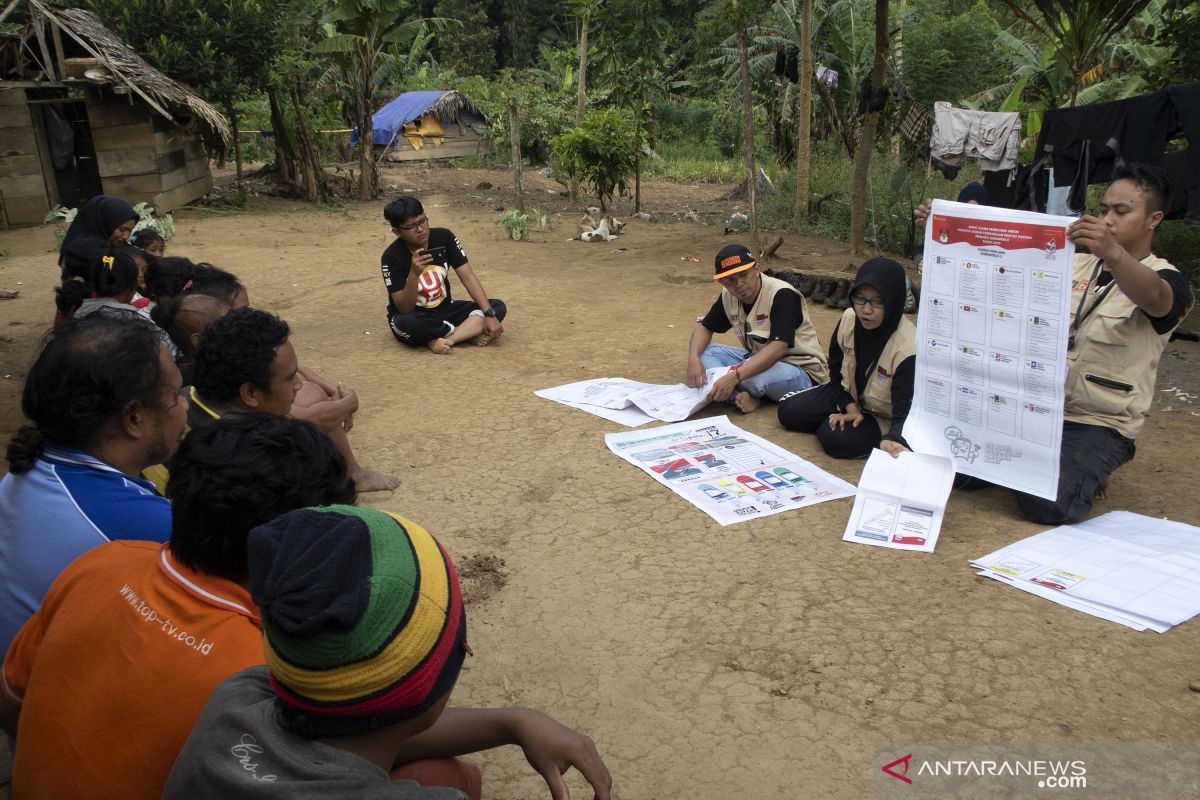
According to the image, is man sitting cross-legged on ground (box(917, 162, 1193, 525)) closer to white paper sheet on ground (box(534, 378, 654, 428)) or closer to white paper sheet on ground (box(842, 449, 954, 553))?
white paper sheet on ground (box(842, 449, 954, 553))

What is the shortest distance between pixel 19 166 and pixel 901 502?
12.1m

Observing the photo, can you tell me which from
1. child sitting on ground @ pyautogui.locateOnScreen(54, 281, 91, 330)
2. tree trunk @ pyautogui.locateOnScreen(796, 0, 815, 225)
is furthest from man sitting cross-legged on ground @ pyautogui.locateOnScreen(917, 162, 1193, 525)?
tree trunk @ pyautogui.locateOnScreen(796, 0, 815, 225)

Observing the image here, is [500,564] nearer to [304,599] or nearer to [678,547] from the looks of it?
[678,547]

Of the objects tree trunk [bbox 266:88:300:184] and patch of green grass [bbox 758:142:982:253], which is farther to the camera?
tree trunk [bbox 266:88:300:184]

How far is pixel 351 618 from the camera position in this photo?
102 centimetres

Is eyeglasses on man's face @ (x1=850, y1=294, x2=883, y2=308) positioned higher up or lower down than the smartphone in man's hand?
lower down

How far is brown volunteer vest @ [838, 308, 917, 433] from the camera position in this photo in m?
3.78

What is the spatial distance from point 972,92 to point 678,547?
16315mm

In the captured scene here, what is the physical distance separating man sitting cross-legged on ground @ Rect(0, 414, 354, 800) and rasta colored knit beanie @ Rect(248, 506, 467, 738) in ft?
0.98

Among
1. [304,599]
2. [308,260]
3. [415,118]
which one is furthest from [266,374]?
[415,118]

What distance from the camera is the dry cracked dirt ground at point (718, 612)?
7.19 ft

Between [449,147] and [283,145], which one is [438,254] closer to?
[283,145]

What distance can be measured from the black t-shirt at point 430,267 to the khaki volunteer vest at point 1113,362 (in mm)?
3736

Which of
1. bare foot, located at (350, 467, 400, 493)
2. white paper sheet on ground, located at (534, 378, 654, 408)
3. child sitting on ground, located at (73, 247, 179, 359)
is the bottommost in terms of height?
bare foot, located at (350, 467, 400, 493)
